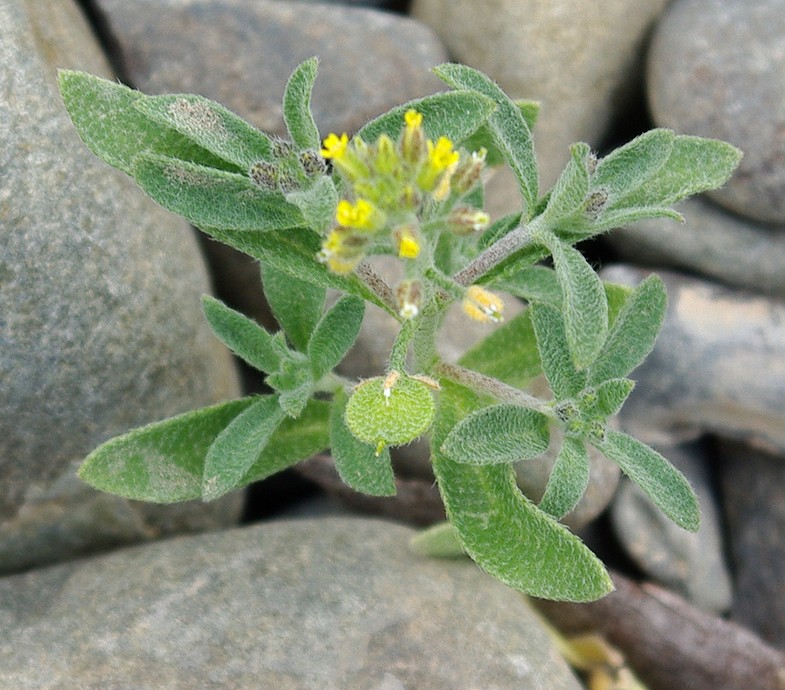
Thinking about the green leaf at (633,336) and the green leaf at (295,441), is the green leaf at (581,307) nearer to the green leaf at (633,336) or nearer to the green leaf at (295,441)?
the green leaf at (633,336)

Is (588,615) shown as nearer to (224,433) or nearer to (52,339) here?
(224,433)

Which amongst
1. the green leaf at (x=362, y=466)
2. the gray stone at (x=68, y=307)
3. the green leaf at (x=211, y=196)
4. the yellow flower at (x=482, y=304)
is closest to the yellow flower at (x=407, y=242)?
the yellow flower at (x=482, y=304)

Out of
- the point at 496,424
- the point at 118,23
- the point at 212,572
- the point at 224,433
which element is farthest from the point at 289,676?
the point at 118,23

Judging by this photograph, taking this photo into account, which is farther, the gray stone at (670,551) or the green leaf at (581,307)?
the gray stone at (670,551)

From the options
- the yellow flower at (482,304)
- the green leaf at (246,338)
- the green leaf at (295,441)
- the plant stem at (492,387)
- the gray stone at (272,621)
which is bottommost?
the gray stone at (272,621)

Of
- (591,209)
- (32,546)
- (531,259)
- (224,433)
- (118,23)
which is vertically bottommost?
(32,546)

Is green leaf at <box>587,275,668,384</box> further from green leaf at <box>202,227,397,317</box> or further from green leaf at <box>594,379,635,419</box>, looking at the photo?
green leaf at <box>202,227,397,317</box>

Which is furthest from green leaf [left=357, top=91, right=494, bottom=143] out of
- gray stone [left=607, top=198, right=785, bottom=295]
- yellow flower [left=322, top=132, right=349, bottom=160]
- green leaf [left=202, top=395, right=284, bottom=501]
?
gray stone [left=607, top=198, right=785, bottom=295]
